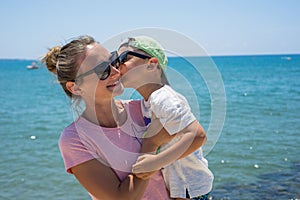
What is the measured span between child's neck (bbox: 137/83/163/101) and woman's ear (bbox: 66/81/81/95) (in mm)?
393

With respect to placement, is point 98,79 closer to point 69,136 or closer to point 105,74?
point 105,74

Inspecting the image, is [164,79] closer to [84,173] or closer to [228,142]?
[84,173]

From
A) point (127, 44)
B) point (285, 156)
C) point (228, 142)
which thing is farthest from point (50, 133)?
point (127, 44)

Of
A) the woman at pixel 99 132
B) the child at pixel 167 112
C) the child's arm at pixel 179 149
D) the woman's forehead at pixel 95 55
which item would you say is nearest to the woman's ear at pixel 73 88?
the woman at pixel 99 132

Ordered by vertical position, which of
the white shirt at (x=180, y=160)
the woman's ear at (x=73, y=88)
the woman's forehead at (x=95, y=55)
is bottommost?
the white shirt at (x=180, y=160)

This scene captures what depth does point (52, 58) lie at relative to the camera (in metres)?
2.37

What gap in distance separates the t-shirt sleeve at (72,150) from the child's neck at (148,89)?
504 millimetres

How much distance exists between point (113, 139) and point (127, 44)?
61 centimetres

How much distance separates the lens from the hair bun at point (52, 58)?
235 cm

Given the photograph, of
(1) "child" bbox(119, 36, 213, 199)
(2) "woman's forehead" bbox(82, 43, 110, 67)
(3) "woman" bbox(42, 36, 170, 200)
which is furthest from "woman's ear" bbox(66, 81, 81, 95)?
(1) "child" bbox(119, 36, 213, 199)

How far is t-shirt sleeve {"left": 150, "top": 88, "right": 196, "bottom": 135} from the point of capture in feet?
6.95

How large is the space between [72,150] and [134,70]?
2.07ft

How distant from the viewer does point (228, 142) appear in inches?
477

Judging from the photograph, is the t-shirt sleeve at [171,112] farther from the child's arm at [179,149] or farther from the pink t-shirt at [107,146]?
the pink t-shirt at [107,146]
